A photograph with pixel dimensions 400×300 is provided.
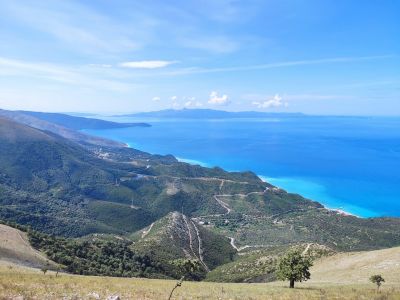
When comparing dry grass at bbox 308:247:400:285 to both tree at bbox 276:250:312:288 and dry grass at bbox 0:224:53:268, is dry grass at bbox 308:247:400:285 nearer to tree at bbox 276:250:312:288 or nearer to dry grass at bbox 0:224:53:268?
tree at bbox 276:250:312:288

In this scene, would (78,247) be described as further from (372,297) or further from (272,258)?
(372,297)

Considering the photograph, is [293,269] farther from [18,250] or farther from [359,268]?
[18,250]

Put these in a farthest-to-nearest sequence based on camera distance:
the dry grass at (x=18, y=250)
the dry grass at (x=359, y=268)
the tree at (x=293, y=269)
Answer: the dry grass at (x=18, y=250)
the dry grass at (x=359, y=268)
the tree at (x=293, y=269)

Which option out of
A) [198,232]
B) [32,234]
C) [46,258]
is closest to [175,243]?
[198,232]

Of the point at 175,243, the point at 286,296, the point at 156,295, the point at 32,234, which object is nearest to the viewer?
the point at 156,295

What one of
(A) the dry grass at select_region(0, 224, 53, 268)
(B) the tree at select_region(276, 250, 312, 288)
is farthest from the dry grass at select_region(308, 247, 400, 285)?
(A) the dry grass at select_region(0, 224, 53, 268)

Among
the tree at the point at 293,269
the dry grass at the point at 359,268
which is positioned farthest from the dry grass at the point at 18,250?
the dry grass at the point at 359,268

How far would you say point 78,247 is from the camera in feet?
308

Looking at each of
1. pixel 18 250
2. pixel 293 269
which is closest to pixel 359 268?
pixel 293 269

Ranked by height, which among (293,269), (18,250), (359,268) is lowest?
(18,250)

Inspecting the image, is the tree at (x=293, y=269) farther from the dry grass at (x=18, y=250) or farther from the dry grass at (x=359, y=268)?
the dry grass at (x=18, y=250)

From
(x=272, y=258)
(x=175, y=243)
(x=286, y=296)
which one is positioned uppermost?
(x=286, y=296)

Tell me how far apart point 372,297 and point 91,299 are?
20.8 metres

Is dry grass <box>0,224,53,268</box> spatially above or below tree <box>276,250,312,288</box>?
below
